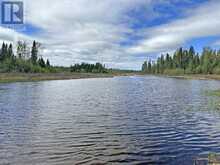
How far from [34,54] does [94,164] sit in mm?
162738

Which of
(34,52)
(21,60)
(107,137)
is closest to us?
(107,137)

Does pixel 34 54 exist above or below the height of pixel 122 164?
above

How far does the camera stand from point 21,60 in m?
143

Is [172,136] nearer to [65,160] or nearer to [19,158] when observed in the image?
[65,160]

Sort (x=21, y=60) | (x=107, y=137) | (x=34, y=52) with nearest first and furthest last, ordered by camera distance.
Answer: (x=107, y=137) → (x=21, y=60) → (x=34, y=52)

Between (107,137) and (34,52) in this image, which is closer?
(107,137)

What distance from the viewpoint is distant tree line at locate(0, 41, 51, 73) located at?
436ft

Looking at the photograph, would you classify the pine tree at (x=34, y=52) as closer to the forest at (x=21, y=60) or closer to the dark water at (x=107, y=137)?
the forest at (x=21, y=60)

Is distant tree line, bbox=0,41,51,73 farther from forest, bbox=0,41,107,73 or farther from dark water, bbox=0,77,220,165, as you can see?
dark water, bbox=0,77,220,165

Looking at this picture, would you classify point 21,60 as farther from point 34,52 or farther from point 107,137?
point 107,137

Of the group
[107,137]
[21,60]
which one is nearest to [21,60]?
[21,60]

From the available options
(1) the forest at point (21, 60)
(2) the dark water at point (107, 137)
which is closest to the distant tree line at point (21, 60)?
(1) the forest at point (21, 60)

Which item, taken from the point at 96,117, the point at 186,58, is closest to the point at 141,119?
the point at 96,117

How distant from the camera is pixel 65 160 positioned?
540 inches
